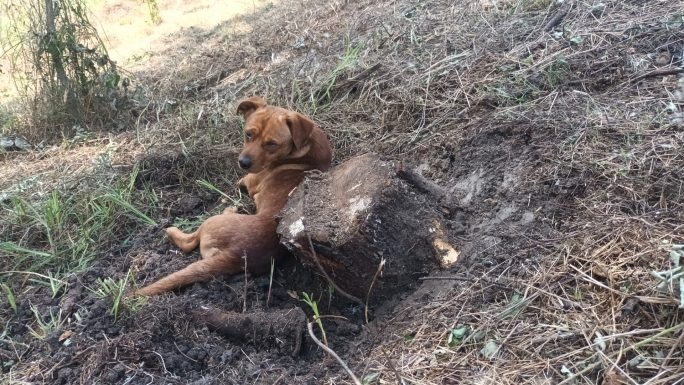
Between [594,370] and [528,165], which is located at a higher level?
[528,165]

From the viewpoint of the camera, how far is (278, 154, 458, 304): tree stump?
3080mm

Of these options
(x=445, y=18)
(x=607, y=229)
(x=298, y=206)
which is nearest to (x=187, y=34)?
(x=445, y=18)

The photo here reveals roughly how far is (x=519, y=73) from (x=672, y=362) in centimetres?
286

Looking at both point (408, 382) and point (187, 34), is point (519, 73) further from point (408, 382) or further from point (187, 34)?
point (187, 34)

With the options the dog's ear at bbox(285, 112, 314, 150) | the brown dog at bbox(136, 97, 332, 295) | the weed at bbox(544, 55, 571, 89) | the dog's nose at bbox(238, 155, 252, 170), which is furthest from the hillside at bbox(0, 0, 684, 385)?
the dog's ear at bbox(285, 112, 314, 150)

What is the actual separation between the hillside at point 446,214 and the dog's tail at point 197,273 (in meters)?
0.07

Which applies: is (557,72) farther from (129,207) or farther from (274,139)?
(129,207)

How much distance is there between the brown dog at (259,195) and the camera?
3535 millimetres

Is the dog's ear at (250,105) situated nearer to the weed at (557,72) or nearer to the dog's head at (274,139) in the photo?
the dog's head at (274,139)

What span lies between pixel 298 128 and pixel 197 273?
133 cm

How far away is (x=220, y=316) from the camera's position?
3.17 m

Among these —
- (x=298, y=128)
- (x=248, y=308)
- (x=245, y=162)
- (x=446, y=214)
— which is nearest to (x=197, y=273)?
(x=248, y=308)

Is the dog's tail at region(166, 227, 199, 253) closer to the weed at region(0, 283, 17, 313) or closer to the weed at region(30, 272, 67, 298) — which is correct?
the weed at region(30, 272, 67, 298)

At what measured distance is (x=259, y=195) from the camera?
4148 millimetres
